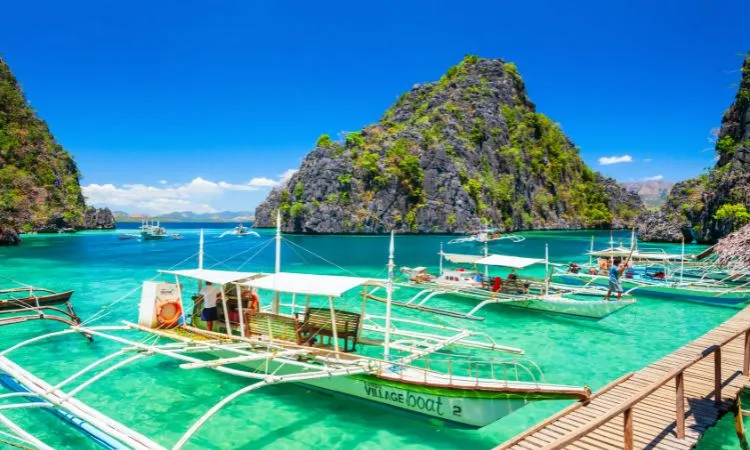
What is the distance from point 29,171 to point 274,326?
11927 centimetres

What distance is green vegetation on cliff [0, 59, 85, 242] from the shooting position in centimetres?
9500

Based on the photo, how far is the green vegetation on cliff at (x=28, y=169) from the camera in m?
95.0

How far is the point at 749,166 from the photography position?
62.8 m

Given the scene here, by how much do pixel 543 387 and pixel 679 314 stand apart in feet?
76.2

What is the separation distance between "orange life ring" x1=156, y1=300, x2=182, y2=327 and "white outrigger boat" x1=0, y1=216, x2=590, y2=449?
34 mm

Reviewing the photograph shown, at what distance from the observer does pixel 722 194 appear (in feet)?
217

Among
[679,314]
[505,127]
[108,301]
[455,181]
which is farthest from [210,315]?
[505,127]

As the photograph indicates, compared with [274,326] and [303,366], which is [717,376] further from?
[274,326]

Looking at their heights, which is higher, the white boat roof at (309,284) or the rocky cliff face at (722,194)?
the rocky cliff face at (722,194)

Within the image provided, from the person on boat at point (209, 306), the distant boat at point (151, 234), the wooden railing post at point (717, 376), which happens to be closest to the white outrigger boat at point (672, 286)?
the wooden railing post at point (717, 376)

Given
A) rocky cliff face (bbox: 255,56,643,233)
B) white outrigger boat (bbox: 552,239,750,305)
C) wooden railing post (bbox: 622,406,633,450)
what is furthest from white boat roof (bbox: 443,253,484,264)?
rocky cliff face (bbox: 255,56,643,233)

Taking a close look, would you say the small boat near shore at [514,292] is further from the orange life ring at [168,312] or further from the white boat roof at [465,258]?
the orange life ring at [168,312]

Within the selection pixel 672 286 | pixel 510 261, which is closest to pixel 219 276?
pixel 510 261

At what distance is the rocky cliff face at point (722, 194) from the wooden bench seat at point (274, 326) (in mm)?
69481
